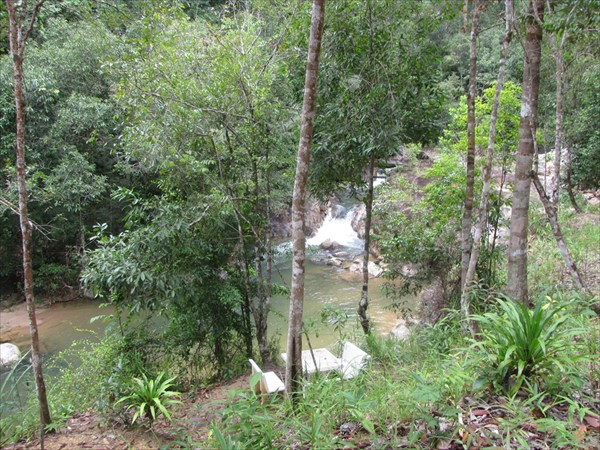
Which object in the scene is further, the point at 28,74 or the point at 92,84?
the point at 92,84

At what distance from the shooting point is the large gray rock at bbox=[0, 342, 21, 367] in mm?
8469

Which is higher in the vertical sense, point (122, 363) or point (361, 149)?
point (361, 149)

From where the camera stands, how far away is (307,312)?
410 inches

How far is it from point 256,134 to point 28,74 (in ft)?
31.2

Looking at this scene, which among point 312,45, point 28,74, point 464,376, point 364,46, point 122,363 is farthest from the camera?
point 28,74

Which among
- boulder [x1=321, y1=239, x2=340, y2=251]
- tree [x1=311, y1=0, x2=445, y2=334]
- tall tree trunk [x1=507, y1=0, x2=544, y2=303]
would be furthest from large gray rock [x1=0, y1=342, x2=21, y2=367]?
boulder [x1=321, y1=239, x2=340, y2=251]

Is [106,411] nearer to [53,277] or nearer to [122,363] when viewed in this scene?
[122,363]

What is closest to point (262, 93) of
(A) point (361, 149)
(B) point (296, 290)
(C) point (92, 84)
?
(A) point (361, 149)

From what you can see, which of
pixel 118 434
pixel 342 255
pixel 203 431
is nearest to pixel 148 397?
pixel 118 434

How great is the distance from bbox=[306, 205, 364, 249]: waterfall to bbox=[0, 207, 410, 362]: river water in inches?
73.4

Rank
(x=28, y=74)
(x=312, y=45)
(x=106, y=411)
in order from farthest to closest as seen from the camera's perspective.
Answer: (x=28, y=74) → (x=106, y=411) → (x=312, y=45)

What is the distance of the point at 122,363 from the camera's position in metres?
4.97

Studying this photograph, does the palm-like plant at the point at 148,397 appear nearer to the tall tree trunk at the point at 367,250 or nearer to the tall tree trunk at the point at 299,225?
the tall tree trunk at the point at 299,225

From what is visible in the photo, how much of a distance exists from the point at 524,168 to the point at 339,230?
48.3 feet
